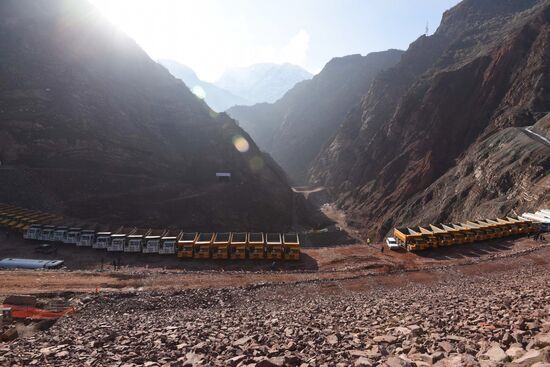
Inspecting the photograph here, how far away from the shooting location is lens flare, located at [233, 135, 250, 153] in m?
91.7

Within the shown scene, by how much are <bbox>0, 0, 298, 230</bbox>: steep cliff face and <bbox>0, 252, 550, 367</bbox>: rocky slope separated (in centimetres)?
4890

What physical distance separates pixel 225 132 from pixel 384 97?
65654mm

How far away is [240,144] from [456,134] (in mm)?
50849

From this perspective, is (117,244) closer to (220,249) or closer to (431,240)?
(220,249)

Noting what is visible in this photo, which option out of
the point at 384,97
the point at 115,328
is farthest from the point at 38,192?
the point at 384,97

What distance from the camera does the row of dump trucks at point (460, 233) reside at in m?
34.0

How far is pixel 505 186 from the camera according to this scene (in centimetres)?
5072

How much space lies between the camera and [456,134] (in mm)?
83375

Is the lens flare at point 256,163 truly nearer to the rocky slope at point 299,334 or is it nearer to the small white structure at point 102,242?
the small white structure at point 102,242

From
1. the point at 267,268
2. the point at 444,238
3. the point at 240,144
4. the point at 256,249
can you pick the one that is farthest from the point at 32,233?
the point at 240,144

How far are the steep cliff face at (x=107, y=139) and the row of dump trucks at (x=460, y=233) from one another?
4090 centimetres

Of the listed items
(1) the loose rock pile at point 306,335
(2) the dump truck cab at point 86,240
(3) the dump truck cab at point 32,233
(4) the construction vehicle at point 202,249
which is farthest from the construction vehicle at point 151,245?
(1) the loose rock pile at point 306,335

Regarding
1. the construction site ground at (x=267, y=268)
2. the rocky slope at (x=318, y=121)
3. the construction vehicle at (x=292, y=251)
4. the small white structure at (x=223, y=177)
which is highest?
the rocky slope at (x=318, y=121)

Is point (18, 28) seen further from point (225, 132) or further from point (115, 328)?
point (115, 328)
